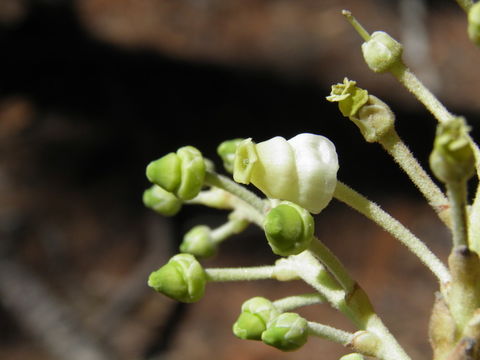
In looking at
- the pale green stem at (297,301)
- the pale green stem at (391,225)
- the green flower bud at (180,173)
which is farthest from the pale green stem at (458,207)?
the green flower bud at (180,173)

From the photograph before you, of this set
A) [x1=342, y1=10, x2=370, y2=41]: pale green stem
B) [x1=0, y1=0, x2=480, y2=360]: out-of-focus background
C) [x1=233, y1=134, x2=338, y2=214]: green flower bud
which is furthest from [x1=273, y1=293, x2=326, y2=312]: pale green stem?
[x1=0, y1=0, x2=480, y2=360]: out-of-focus background

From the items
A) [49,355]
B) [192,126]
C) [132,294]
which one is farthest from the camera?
[192,126]

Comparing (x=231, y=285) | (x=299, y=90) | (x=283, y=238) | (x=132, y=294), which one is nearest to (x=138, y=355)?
(x=132, y=294)

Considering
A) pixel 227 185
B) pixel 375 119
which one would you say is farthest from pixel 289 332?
pixel 375 119

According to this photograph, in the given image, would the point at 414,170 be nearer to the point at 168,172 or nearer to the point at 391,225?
the point at 391,225

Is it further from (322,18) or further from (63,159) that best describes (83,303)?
(322,18)

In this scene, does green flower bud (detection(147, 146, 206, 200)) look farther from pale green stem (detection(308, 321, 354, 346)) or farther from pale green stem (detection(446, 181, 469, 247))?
pale green stem (detection(446, 181, 469, 247))

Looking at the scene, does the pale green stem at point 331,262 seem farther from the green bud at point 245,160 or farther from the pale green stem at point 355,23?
the pale green stem at point 355,23
